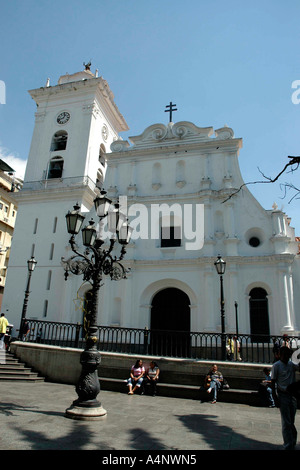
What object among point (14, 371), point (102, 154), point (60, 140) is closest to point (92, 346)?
point (14, 371)

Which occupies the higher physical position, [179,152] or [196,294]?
[179,152]

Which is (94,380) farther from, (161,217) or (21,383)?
(161,217)

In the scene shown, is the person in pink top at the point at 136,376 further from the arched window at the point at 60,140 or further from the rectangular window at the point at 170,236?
the arched window at the point at 60,140

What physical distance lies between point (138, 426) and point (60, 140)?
24.7 meters

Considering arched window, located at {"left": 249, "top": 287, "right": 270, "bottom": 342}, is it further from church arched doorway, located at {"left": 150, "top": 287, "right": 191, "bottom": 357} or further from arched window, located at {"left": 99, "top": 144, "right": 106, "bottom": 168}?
arched window, located at {"left": 99, "top": 144, "right": 106, "bottom": 168}

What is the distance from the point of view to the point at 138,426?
273 inches

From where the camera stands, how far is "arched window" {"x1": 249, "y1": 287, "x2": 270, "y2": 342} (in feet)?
58.0

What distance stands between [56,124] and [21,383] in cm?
2127

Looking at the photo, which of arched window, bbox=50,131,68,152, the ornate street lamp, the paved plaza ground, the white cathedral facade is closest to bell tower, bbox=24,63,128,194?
arched window, bbox=50,131,68,152

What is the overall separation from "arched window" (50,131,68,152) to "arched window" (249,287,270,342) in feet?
61.9

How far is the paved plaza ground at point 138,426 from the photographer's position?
565 centimetres

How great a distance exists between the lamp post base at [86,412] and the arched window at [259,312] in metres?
12.2

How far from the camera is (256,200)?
20.0 meters
